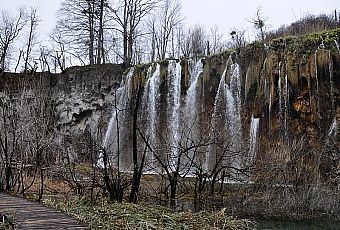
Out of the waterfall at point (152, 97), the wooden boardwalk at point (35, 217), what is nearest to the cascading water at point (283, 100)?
the waterfall at point (152, 97)

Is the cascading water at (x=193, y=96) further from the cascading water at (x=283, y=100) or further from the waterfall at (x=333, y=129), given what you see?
the waterfall at (x=333, y=129)

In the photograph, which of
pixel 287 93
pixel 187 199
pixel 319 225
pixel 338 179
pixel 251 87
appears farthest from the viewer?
pixel 251 87

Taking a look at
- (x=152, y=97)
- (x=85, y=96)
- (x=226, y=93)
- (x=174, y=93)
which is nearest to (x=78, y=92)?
(x=85, y=96)

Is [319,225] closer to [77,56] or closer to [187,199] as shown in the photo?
[187,199]

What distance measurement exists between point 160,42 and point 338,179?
2951 cm

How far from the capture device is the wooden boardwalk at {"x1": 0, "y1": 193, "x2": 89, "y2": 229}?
219 inches

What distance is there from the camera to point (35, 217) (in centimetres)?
628

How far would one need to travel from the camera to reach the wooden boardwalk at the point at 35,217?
556cm

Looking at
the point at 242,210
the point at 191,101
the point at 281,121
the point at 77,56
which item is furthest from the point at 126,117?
the point at 242,210

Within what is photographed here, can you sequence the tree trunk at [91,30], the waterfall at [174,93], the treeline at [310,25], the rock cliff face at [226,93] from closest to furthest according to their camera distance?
1. the rock cliff face at [226,93]
2. the waterfall at [174,93]
3. the treeline at [310,25]
4. the tree trunk at [91,30]

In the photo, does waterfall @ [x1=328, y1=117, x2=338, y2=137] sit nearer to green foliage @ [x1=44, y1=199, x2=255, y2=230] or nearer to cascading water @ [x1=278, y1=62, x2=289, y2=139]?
cascading water @ [x1=278, y1=62, x2=289, y2=139]

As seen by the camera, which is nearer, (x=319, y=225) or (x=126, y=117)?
(x=319, y=225)

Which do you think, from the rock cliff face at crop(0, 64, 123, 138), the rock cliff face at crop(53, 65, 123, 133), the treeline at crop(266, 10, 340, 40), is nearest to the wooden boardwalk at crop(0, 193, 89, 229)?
the rock cliff face at crop(0, 64, 123, 138)

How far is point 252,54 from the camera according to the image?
2205cm
